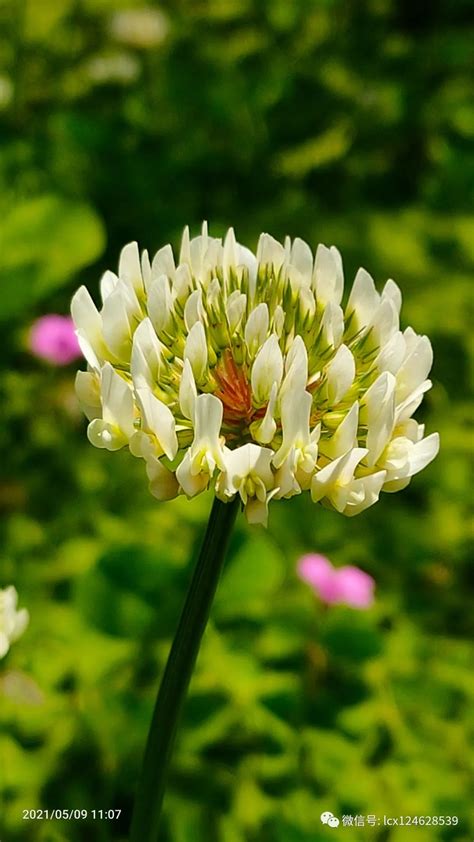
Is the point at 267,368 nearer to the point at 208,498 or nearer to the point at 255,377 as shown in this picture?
the point at 255,377

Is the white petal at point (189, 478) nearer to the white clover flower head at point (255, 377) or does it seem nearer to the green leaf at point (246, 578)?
the white clover flower head at point (255, 377)

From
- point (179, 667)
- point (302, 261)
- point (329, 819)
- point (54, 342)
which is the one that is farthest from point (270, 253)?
point (54, 342)

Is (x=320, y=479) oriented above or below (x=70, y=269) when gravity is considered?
below

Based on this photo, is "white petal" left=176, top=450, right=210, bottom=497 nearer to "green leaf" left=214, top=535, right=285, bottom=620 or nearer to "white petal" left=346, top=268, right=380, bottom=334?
"white petal" left=346, top=268, right=380, bottom=334

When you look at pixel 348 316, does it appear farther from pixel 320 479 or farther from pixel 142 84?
pixel 142 84

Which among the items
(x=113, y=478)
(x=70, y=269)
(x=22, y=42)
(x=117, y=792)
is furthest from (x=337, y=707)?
(x=22, y=42)

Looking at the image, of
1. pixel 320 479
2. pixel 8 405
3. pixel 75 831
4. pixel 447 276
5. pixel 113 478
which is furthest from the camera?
pixel 447 276
